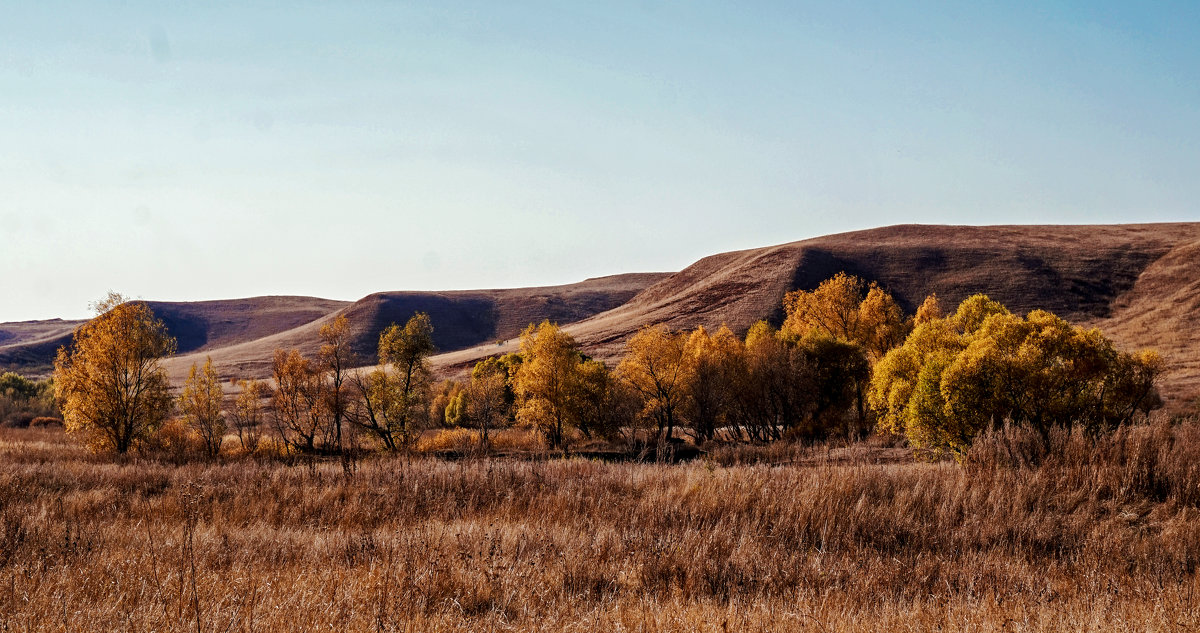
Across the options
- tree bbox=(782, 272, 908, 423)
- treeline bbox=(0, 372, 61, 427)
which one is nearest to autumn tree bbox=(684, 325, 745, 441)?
tree bbox=(782, 272, 908, 423)

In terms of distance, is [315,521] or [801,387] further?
[801,387]

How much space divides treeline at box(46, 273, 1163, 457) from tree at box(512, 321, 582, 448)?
0.38 feet

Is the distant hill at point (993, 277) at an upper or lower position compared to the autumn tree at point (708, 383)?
upper

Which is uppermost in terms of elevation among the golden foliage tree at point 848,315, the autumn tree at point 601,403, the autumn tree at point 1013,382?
the golden foliage tree at point 848,315

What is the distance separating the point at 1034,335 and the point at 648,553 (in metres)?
24.2

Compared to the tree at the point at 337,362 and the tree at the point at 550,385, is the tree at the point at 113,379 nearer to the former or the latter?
the tree at the point at 337,362

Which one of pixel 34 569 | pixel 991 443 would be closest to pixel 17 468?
pixel 34 569

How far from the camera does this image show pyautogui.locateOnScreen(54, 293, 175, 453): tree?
133ft

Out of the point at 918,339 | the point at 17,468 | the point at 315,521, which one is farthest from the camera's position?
the point at 918,339

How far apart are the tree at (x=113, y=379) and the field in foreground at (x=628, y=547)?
3179cm

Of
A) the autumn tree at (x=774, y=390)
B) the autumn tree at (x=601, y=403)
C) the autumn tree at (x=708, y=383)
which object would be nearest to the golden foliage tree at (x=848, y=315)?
the autumn tree at (x=708, y=383)

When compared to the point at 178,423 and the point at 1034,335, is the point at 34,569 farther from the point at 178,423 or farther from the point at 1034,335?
the point at 178,423

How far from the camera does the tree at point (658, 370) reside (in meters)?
49.7

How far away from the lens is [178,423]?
186ft
